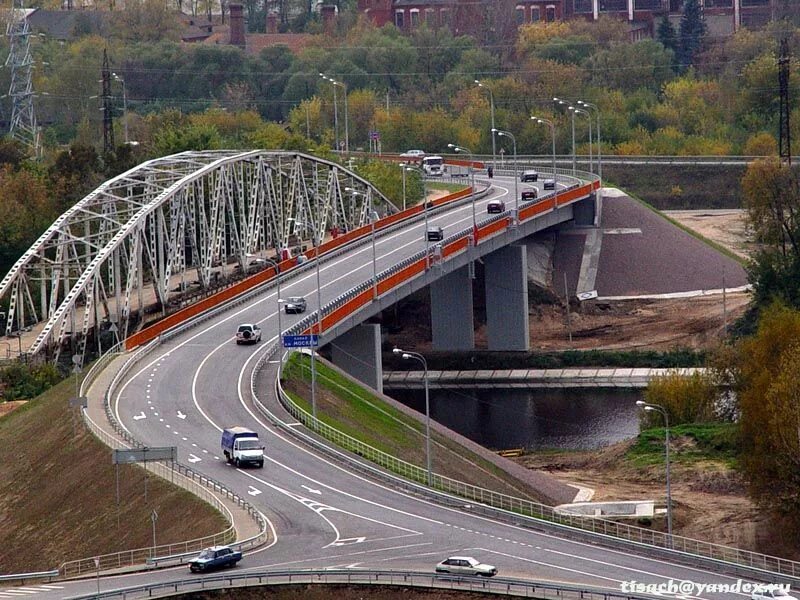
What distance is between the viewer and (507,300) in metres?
144

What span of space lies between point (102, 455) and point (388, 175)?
10065 centimetres

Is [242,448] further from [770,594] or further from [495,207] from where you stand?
[495,207]

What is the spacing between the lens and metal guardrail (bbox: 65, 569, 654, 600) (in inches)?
2215

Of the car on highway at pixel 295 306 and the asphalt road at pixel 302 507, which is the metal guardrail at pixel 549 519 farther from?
the car on highway at pixel 295 306

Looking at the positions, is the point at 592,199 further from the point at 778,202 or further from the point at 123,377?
the point at 123,377

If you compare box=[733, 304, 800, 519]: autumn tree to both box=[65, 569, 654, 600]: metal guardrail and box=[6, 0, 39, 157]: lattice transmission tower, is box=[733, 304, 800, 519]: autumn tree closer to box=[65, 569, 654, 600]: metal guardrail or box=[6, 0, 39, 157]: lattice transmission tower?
box=[65, 569, 654, 600]: metal guardrail

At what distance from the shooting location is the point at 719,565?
2352 inches

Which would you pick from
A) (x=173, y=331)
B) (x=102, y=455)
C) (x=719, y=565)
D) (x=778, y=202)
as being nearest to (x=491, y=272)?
(x=778, y=202)

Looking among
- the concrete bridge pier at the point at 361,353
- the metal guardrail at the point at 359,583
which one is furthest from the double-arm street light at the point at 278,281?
the metal guardrail at the point at 359,583

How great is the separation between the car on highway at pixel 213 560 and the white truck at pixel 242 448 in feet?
47.7

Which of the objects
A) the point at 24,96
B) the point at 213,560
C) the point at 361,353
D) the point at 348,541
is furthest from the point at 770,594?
the point at 24,96

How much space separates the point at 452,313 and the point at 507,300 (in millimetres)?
4298

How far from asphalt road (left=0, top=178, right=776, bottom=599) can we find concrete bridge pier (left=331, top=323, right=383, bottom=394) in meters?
9.35

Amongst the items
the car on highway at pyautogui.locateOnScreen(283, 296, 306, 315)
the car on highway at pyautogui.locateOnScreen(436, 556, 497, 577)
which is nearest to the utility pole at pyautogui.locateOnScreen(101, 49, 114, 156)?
the car on highway at pyautogui.locateOnScreen(283, 296, 306, 315)
